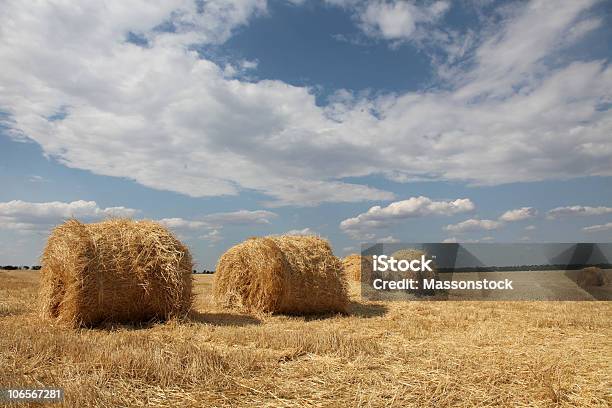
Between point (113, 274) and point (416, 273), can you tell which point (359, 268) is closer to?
point (416, 273)

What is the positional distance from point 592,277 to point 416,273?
9.17 meters

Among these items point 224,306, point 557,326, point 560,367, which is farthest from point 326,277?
point 560,367

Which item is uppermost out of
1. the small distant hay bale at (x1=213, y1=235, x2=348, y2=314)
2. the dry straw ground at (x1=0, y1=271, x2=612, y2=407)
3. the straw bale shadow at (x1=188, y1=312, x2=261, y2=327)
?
the small distant hay bale at (x1=213, y1=235, x2=348, y2=314)

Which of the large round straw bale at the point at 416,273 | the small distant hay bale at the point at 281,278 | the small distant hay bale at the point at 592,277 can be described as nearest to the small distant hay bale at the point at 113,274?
the small distant hay bale at the point at 281,278

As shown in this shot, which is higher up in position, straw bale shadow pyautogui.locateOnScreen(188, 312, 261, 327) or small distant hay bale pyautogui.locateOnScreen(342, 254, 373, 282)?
small distant hay bale pyautogui.locateOnScreen(342, 254, 373, 282)

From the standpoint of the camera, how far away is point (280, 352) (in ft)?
19.6

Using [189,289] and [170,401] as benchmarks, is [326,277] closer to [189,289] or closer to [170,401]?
[189,289]

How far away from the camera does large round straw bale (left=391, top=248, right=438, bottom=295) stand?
1700cm

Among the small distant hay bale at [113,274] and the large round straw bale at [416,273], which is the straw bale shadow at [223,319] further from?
the large round straw bale at [416,273]

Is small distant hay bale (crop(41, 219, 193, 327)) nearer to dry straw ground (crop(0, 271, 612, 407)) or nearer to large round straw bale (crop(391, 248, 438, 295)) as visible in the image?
dry straw ground (crop(0, 271, 612, 407))

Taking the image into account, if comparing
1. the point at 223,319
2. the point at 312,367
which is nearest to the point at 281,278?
the point at 223,319

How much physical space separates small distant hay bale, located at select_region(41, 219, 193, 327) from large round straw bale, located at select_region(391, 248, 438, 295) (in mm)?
9447

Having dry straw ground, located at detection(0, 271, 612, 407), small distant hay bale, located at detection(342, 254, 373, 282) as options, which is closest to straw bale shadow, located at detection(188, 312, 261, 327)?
dry straw ground, located at detection(0, 271, 612, 407)

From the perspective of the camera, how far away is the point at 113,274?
898 centimetres
